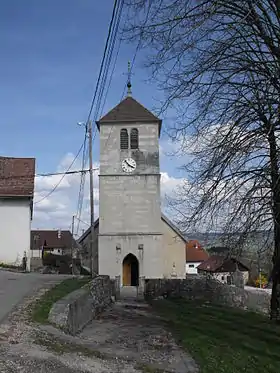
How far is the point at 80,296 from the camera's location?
1480 cm

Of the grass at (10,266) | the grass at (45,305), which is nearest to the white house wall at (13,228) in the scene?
the grass at (10,266)

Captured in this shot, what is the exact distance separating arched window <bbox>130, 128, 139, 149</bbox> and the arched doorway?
30.0 ft

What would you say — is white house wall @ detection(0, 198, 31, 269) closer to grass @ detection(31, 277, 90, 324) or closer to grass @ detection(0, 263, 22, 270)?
grass @ detection(0, 263, 22, 270)

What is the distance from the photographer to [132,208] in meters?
39.7

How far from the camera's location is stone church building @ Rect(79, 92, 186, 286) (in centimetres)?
3862

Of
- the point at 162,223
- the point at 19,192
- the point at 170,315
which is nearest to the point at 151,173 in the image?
the point at 162,223

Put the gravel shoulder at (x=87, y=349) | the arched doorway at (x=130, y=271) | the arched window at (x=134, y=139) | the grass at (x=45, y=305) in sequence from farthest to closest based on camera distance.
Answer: the arched window at (x=134, y=139)
the arched doorway at (x=130, y=271)
the grass at (x=45, y=305)
the gravel shoulder at (x=87, y=349)

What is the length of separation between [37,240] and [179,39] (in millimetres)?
90635

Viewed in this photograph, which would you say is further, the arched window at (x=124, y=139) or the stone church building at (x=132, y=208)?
the arched window at (x=124, y=139)

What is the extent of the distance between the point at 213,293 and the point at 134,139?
17.6m

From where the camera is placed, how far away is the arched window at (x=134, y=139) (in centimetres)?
4097

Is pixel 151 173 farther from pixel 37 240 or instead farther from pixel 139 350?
pixel 37 240

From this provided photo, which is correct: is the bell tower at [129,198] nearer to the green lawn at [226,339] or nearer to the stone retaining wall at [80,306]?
the stone retaining wall at [80,306]

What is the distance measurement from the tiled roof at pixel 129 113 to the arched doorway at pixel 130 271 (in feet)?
37.6
